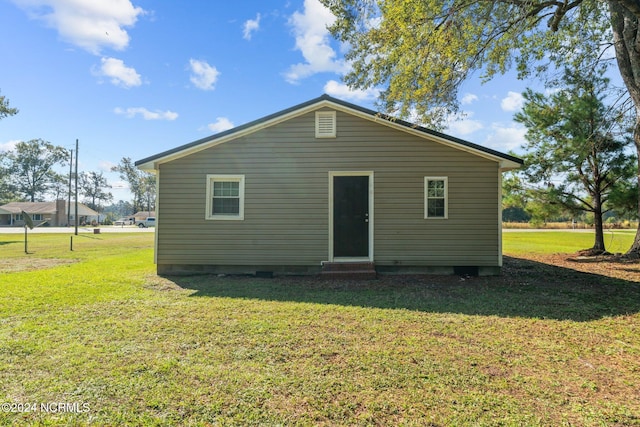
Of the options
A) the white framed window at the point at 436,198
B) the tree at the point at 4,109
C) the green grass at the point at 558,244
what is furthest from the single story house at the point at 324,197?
the tree at the point at 4,109

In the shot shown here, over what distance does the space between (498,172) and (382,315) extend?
16.6 ft

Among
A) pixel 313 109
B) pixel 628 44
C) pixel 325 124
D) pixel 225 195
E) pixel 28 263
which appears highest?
pixel 628 44

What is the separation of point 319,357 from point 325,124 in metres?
5.78

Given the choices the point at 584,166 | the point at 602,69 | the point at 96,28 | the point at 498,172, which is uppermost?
the point at 96,28

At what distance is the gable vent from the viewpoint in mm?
7715

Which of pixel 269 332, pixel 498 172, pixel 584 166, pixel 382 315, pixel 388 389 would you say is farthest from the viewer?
pixel 584 166

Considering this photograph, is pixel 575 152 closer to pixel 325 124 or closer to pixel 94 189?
pixel 325 124

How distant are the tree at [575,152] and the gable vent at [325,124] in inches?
276

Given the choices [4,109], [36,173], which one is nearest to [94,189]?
[36,173]

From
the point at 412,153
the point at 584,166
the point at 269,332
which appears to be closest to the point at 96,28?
the point at 412,153

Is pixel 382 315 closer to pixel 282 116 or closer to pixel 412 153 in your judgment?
pixel 412 153

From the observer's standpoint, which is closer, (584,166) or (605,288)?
(605,288)

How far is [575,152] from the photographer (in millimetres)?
10180

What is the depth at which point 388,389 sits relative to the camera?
259 cm
